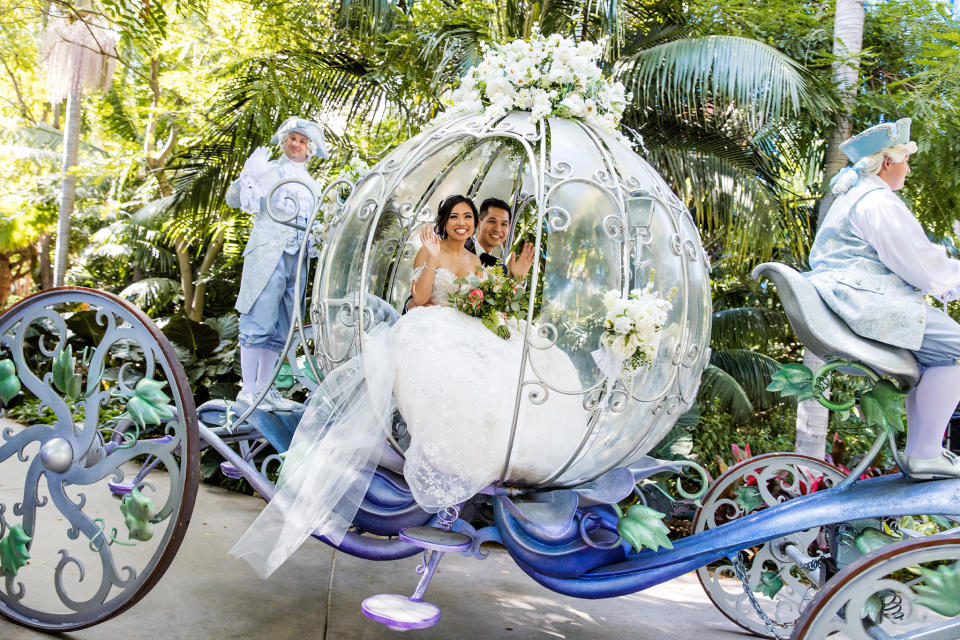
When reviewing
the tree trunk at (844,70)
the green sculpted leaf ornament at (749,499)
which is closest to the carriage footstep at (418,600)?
the green sculpted leaf ornament at (749,499)

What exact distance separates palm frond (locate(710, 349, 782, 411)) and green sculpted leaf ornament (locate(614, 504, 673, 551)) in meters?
4.44

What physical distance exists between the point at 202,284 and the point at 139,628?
21.6 feet

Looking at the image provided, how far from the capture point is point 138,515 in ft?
9.59

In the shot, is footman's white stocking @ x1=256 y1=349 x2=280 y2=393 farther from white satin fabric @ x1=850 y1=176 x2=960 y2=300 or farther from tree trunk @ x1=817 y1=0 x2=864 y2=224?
tree trunk @ x1=817 y1=0 x2=864 y2=224

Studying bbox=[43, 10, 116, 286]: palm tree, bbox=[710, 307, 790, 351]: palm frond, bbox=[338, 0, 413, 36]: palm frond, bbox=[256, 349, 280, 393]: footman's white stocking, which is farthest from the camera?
bbox=[43, 10, 116, 286]: palm tree

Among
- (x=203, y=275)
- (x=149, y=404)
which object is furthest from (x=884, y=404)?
(x=203, y=275)

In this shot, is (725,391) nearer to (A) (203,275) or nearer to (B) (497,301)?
(B) (497,301)

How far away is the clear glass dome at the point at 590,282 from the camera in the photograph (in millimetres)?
2930

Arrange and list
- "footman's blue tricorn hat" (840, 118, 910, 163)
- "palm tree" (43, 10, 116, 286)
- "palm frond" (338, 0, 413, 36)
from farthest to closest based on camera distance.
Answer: "palm tree" (43, 10, 116, 286) < "palm frond" (338, 0, 413, 36) < "footman's blue tricorn hat" (840, 118, 910, 163)

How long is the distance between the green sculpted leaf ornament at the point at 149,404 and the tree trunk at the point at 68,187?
7701 mm

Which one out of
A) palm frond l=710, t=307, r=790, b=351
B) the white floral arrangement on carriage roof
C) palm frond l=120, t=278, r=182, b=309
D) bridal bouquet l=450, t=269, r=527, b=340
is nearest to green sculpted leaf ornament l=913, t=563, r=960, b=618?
bridal bouquet l=450, t=269, r=527, b=340

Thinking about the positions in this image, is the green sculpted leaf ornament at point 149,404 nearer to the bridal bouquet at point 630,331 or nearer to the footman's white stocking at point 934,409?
the bridal bouquet at point 630,331

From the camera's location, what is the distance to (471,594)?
4.23m

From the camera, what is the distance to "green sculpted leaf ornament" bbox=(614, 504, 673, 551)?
9.18ft
